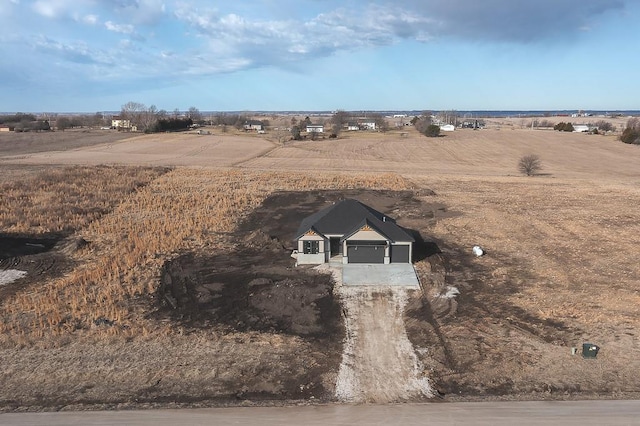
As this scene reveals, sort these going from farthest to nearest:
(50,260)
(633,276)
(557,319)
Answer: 1. (50,260)
2. (633,276)
3. (557,319)

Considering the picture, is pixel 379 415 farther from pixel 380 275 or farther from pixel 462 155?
pixel 462 155

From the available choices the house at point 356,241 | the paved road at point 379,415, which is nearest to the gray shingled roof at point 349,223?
the house at point 356,241

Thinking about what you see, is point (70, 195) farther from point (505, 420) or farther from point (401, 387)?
point (505, 420)

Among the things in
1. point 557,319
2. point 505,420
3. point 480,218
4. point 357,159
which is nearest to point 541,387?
point 505,420

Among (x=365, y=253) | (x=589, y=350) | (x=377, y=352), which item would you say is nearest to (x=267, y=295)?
(x=365, y=253)

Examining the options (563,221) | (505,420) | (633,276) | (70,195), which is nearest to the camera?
(505,420)

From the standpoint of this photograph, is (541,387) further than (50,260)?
No

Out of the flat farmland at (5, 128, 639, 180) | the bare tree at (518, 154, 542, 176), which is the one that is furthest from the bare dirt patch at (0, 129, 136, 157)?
the bare tree at (518, 154, 542, 176)
